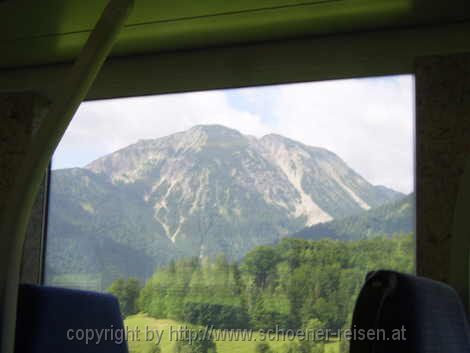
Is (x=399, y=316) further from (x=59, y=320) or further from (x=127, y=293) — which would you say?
(x=127, y=293)

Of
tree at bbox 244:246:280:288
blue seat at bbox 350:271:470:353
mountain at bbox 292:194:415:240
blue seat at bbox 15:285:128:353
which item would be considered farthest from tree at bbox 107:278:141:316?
blue seat at bbox 350:271:470:353

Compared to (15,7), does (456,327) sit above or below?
below

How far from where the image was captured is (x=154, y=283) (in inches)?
192

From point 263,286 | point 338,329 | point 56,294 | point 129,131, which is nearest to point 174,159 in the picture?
point 129,131

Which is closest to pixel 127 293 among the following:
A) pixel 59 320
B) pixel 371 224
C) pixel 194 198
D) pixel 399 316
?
pixel 194 198

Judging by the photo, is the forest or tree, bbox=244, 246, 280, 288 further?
tree, bbox=244, 246, 280, 288

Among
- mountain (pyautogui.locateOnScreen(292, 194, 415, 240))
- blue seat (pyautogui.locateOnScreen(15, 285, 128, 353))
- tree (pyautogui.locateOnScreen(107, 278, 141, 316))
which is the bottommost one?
tree (pyautogui.locateOnScreen(107, 278, 141, 316))

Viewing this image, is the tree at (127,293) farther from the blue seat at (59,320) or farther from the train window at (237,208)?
the blue seat at (59,320)

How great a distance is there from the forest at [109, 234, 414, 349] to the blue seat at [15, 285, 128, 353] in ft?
9.45

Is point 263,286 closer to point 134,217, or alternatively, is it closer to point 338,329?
point 338,329

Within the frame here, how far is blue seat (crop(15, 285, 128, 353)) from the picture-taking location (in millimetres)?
1396

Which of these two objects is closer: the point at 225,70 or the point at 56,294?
the point at 56,294

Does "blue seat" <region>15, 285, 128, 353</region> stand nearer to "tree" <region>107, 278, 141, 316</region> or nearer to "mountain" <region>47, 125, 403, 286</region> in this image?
"mountain" <region>47, 125, 403, 286</region>

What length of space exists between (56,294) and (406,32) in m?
3.06
